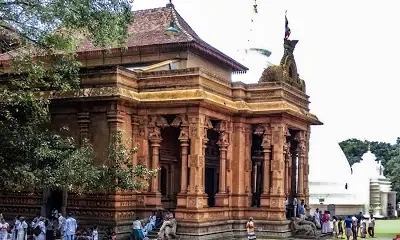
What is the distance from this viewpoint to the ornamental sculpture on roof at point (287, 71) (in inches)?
1040

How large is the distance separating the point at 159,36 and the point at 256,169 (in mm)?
7500

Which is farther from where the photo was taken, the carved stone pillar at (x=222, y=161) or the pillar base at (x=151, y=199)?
the carved stone pillar at (x=222, y=161)

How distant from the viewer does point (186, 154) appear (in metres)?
23.1

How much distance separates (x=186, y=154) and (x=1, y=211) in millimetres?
7769

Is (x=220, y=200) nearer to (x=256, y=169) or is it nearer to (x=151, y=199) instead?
(x=151, y=199)

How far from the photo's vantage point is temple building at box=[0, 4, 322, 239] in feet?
74.2

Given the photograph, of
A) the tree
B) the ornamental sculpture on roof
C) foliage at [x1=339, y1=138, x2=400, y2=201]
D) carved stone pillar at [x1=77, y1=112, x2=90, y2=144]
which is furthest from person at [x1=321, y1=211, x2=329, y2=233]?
foliage at [x1=339, y1=138, x2=400, y2=201]

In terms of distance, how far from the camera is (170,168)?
2598 centimetres

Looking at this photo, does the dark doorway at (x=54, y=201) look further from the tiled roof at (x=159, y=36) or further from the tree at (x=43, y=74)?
the tiled roof at (x=159, y=36)

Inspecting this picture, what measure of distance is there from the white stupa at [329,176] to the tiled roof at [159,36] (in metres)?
17.7

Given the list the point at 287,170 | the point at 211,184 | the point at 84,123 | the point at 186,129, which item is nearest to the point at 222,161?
the point at 186,129

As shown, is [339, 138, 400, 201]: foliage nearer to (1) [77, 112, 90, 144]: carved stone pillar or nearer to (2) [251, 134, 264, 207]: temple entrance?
(2) [251, 134, 264, 207]: temple entrance

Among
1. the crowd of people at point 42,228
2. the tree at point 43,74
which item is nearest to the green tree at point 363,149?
the crowd of people at point 42,228

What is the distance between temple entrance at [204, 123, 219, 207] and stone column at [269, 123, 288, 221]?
11.4 ft
